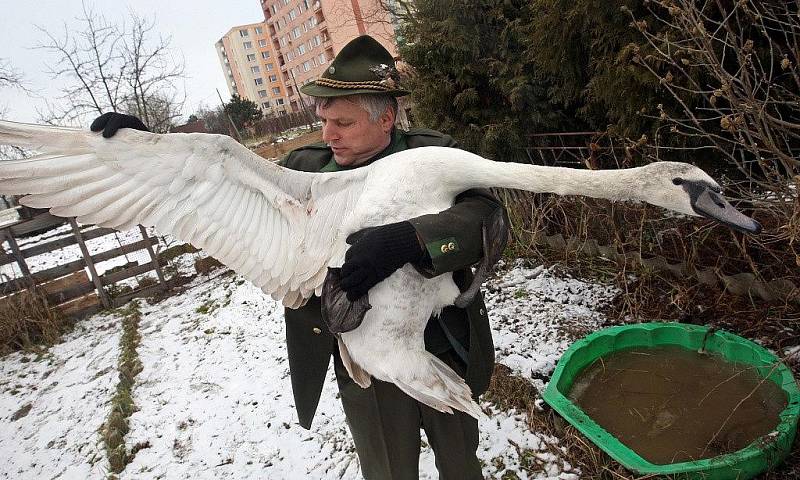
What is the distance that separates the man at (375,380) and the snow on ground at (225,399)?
1047 mm

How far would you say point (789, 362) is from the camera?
2.71 m

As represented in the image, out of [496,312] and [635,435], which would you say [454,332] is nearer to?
[635,435]

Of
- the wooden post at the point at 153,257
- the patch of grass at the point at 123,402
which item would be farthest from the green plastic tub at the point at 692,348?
the wooden post at the point at 153,257

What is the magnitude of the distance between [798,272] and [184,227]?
4.02m

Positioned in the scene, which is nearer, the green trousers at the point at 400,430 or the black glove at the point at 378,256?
the black glove at the point at 378,256

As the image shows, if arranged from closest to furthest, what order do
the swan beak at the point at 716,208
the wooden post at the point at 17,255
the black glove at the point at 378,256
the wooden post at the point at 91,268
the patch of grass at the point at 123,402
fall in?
the swan beak at the point at 716,208
the black glove at the point at 378,256
the patch of grass at the point at 123,402
the wooden post at the point at 17,255
the wooden post at the point at 91,268

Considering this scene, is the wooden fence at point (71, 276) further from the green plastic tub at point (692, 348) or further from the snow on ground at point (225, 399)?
the green plastic tub at point (692, 348)

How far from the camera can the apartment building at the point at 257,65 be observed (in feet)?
193

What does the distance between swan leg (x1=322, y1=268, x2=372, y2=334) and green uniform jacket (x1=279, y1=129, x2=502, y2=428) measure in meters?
0.26

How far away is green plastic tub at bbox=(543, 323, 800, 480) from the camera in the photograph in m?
2.10

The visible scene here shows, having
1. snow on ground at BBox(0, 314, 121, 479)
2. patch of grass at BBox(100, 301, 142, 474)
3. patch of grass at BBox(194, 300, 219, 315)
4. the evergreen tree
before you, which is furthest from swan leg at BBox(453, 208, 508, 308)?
patch of grass at BBox(194, 300, 219, 315)

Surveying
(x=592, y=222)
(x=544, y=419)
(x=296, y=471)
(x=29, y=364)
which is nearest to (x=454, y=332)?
(x=544, y=419)

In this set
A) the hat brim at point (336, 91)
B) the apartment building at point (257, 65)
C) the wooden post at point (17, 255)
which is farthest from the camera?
the apartment building at point (257, 65)

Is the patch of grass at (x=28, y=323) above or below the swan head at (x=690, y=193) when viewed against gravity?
below
